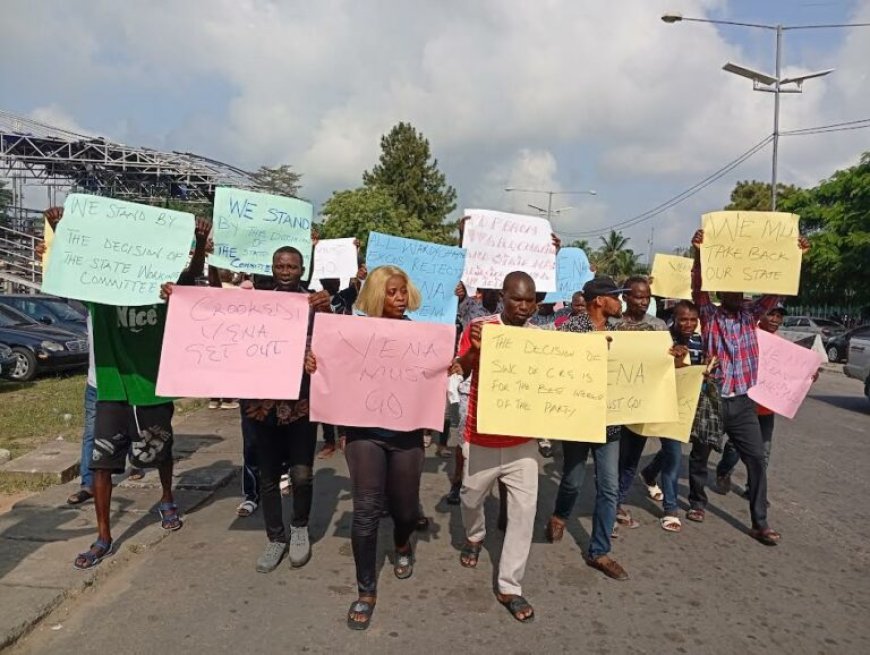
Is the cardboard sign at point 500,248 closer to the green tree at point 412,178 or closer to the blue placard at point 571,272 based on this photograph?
the blue placard at point 571,272

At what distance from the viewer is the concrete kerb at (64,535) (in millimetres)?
3490

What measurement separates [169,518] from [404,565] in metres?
1.77

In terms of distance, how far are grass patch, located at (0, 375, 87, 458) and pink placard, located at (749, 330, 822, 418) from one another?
6734 mm

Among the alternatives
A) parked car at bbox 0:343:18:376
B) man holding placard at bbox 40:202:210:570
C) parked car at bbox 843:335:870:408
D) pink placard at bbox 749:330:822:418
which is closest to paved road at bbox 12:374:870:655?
man holding placard at bbox 40:202:210:570

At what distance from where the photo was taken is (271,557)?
4.09 meters

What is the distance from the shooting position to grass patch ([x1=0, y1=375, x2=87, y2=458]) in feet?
24.1

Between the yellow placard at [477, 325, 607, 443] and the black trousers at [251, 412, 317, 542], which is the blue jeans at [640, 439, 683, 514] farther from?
the black trousers at [251, 412, 317, 542]

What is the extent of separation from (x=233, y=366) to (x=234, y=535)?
59.1 inches

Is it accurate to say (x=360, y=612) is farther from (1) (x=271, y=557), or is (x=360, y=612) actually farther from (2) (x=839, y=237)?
(2) (x=839, y=237)

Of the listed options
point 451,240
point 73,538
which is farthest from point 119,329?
point 451,240

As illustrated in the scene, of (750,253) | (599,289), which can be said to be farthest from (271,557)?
(750,253)

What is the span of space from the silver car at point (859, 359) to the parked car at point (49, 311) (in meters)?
14.8

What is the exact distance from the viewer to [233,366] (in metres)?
3.79

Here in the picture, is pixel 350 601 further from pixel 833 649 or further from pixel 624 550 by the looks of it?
pixel 833 649
